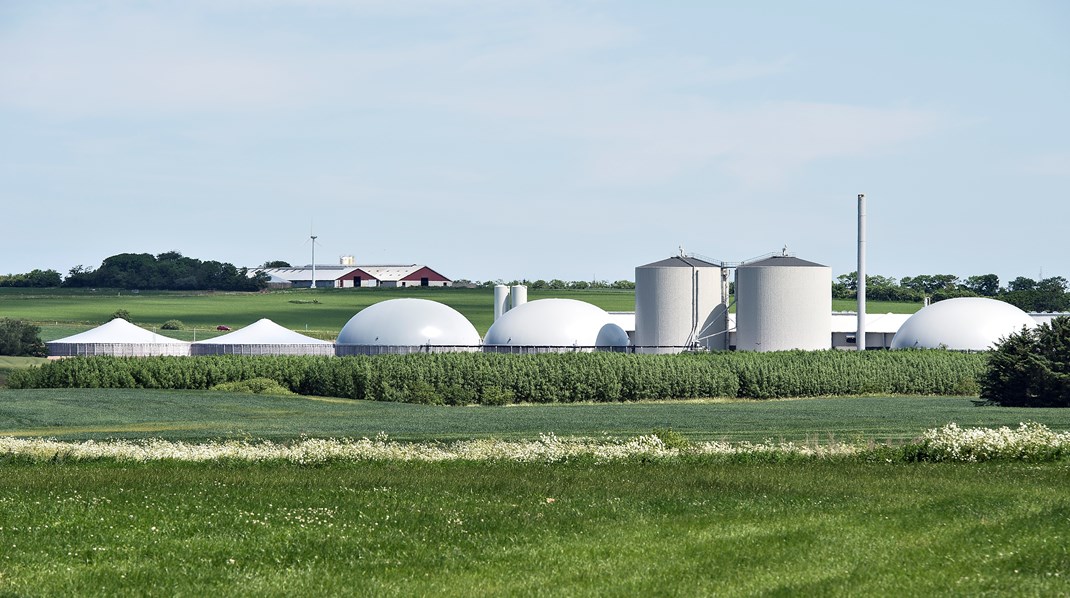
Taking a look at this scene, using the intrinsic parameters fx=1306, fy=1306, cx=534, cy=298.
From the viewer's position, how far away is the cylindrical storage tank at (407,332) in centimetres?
7556

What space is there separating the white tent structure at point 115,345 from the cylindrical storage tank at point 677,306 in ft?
100.0

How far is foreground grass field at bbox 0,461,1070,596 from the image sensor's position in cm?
1349

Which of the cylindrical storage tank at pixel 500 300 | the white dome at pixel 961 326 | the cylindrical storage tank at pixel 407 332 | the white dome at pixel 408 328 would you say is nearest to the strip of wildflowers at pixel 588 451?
the cylindrical storage tank at pixel 407 332

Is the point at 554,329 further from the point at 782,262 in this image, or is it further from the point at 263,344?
the point at 263,344

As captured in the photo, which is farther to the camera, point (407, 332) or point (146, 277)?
point (146, 277)

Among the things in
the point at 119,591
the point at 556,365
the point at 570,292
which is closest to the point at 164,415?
the point at 556,365

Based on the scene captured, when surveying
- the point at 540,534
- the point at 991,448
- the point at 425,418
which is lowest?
the point at 425,418

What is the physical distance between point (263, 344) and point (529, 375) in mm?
24752

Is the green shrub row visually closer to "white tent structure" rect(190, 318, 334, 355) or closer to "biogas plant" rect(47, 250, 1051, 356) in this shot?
"biogas plant" rect(47, 250, 1051, 356)

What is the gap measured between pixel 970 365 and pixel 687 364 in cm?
1552

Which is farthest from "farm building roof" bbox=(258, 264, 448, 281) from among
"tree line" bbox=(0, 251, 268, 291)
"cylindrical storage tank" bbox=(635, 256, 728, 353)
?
"cylindrical storage tank" bbox=(635, 256, 728, 353)

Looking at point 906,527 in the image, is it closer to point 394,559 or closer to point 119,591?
point 394,559

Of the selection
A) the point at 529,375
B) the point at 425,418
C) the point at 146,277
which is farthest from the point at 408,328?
the point at 146,277

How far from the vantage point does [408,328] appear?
250 ft
